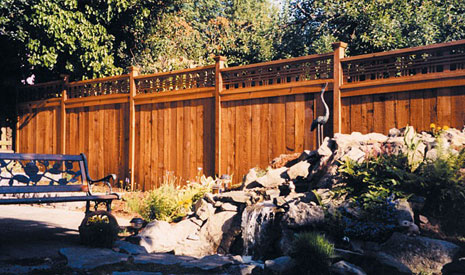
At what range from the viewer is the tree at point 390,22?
35.8 ft

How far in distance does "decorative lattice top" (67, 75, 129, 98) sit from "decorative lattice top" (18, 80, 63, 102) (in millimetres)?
539

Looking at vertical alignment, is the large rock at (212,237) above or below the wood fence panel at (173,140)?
below

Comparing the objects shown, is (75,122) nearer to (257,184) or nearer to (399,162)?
(257,184)

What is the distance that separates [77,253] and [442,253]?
3349mm

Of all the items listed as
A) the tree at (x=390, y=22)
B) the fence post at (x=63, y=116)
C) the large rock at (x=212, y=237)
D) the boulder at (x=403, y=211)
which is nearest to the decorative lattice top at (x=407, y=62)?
the boulder at (x=403, y=211)

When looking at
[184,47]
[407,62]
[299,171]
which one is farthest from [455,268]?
[184,47]

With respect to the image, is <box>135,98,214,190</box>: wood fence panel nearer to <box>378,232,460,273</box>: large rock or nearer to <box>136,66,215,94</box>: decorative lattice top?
<box>136,66,215,94</box>: decorative lattice top

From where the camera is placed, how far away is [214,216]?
5820mm

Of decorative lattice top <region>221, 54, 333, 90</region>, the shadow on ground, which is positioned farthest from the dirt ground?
decorative lattice top <region>221, 54, 333, 90</region>

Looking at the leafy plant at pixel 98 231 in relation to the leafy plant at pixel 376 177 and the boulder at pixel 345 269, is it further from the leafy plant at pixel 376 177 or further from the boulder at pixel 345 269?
the leafy plant at pixel 376 177

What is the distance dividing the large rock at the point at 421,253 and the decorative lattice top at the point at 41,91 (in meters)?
9.45

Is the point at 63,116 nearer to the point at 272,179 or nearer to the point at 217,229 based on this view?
the point at 272,179

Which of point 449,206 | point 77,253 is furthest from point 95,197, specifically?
point 449,206

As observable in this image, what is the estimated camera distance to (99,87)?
34.5ft
